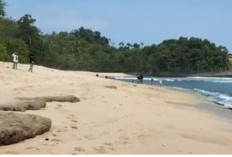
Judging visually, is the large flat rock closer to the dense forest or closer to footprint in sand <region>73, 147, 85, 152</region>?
footprint in sand <region>73, 147, 85, 152</region>

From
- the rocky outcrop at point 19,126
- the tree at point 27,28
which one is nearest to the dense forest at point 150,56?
the tree at point 27,28

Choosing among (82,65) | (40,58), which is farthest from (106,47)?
(40,58)

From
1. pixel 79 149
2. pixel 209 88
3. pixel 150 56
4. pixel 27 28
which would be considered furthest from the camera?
pixel 150 56

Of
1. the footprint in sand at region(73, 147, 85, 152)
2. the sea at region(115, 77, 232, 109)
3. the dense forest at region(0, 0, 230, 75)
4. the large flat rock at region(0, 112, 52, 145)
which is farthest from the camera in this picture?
the dense forest at region(0, 0, 230, 75)

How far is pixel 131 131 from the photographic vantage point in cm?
977

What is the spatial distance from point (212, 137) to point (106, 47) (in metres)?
136

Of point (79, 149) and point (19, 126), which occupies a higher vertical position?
point (19, 126)

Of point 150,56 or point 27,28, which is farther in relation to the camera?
point 150,56

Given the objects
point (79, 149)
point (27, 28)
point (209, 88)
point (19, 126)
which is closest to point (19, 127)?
point (19, 126)

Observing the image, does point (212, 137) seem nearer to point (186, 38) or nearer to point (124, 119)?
point (124, 119)

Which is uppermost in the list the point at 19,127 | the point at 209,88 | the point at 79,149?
the point at 19,127

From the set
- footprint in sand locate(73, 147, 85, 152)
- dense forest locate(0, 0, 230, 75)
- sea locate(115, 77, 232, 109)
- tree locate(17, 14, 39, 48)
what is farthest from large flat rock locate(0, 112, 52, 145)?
dense forest locate(0, 0, 230, 75)

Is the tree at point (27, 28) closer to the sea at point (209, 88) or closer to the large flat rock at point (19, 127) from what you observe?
the sea at point (209, 88)

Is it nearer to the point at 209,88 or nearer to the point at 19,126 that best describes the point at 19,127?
the point at 19,126
